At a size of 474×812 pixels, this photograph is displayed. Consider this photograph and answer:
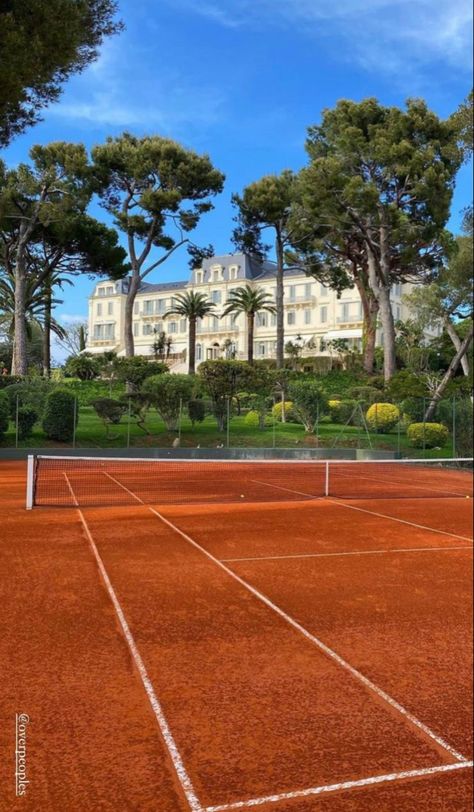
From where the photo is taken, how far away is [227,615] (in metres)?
2.49

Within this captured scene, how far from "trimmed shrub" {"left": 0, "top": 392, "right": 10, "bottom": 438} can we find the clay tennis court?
754cm

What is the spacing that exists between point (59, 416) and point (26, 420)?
62 cm

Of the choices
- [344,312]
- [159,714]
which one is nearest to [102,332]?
[344,312]

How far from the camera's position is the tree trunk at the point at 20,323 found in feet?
62.9

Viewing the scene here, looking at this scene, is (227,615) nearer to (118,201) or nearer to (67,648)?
(67,648)

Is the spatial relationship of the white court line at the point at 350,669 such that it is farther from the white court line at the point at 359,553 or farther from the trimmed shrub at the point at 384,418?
the trimmed shrub at the point at 384,418

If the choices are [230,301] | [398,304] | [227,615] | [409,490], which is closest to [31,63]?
[409,490]

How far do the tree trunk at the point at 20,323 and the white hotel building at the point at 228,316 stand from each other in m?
9.70

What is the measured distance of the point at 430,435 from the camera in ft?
40.8

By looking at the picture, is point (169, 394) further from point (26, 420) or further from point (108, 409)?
point (26, 420)

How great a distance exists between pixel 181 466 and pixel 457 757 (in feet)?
32.1

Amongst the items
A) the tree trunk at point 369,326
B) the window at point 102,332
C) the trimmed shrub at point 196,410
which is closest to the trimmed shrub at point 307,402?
the trimmed shrub at point 196,410

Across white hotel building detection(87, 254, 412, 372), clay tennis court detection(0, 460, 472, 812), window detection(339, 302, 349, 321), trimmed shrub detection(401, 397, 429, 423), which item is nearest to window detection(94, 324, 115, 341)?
white hotel building detection(87, 254, 412, 372)

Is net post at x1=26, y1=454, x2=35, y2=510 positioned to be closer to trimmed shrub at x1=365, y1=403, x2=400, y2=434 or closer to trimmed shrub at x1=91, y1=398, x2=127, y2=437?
trimmed shrub at x1=91, y1=398, x2=127, y2=437
